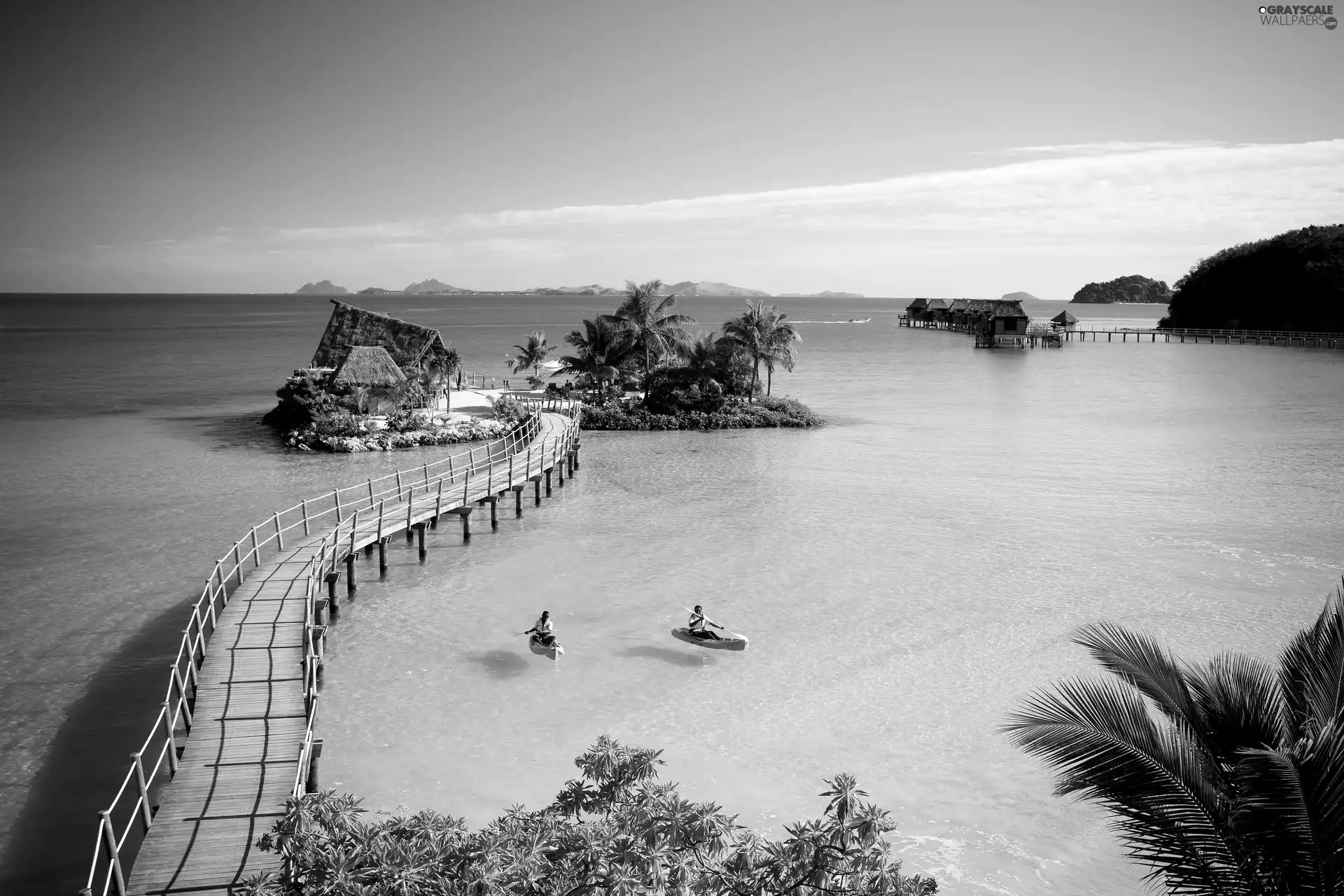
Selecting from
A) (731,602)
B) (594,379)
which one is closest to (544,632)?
Answer: (731,602)

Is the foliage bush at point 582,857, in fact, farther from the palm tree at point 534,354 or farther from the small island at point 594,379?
the palm tree at point 534,354

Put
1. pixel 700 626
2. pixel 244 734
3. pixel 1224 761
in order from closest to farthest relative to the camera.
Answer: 1. pixel 1224 761
2. pixel 244 734
3. pixel 700 626

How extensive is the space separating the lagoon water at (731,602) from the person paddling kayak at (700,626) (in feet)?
1.22

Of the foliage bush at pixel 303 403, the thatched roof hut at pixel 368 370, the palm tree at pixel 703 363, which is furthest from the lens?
the palm tree at pixel 703 363

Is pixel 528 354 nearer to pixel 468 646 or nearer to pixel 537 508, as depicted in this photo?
pixel 537 508

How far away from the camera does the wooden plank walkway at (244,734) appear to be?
31.2 ft

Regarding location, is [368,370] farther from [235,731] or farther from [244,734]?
[244,734]

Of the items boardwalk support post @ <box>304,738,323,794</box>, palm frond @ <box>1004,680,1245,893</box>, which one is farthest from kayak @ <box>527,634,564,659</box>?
palm frond @ <box>1004,680,1245,893</box>

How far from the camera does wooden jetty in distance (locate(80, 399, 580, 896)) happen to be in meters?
9.56

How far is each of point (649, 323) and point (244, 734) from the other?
36.1 m

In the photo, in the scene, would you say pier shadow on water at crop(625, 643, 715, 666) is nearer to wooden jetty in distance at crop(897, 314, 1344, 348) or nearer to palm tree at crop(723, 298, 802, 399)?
palm tree at crop(723, 298, 802, 399)

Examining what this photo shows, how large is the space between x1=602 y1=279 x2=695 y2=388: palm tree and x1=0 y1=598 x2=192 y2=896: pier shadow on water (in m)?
30.5

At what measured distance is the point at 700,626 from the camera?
677 inches

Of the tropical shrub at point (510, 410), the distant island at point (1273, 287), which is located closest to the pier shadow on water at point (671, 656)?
the tropical shrub at point (510, 410)
